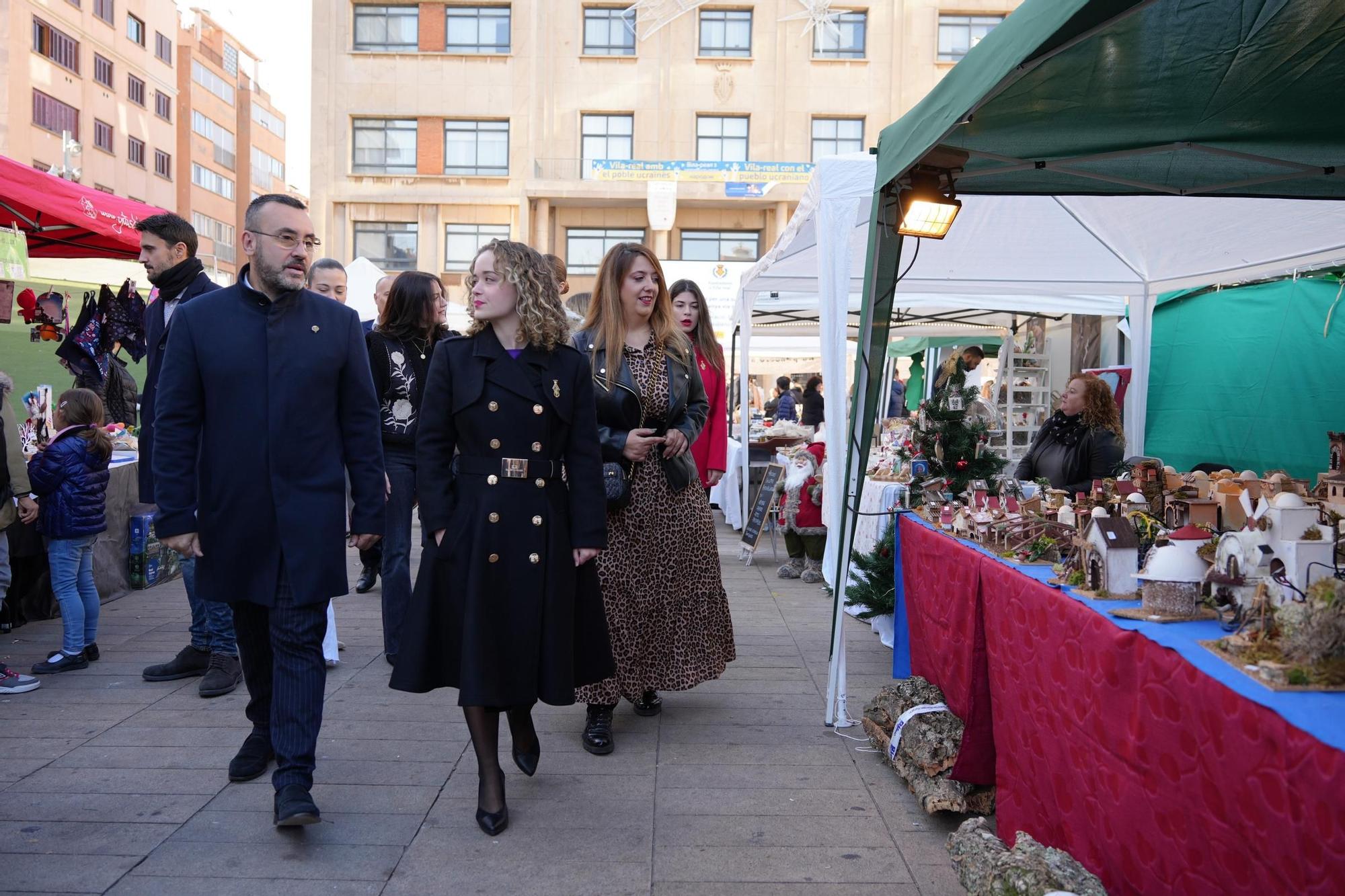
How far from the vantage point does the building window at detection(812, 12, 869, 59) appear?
30891 mm

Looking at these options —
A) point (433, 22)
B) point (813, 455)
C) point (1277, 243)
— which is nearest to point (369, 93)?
point (433, 22)

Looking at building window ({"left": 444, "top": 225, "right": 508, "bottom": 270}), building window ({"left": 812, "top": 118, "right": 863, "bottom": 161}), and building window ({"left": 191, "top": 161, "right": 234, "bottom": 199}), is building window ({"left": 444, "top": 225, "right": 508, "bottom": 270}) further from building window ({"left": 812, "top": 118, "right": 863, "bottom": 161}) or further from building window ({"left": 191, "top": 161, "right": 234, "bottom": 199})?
building window ({"left": 191, "top": 161, "right": 234, "bottom": 199})

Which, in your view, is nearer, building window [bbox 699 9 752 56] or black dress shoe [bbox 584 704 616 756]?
black dress shoe [bbox 584 704 616 756]

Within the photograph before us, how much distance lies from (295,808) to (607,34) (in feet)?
102

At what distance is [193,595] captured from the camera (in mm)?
5047

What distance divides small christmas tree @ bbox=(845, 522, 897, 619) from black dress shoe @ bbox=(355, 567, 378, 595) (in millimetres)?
3715

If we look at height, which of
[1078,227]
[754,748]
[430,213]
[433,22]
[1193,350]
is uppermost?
[433,22]

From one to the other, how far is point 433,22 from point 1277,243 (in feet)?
96.3

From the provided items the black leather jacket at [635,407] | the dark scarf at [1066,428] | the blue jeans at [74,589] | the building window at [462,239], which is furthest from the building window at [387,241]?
the black leather jacket at [635,407]

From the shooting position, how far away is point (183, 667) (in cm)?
518

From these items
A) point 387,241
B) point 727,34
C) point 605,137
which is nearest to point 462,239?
point 387,241

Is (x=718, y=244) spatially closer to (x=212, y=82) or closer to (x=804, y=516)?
(x=804, y=516)

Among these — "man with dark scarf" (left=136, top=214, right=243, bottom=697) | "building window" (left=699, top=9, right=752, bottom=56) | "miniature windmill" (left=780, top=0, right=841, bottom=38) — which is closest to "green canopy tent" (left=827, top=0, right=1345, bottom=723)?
"man with dark scarf" (left=136, top=214, right=243, bottom=697)

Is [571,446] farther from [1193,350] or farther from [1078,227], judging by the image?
[1193,350]
